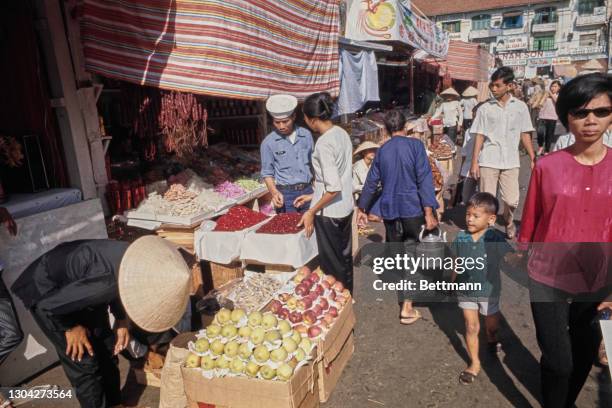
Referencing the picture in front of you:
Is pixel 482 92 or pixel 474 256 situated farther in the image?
pixel 482 92

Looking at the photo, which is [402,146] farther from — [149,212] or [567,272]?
[149,212]

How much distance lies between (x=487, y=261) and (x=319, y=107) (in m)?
1.80

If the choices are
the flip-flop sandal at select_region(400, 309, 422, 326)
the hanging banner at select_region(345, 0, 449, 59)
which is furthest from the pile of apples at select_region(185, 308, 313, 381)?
the hanging banner at select_region(345, 0, 449, 59)

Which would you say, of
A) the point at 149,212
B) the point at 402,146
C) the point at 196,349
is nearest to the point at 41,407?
the point at 196,349

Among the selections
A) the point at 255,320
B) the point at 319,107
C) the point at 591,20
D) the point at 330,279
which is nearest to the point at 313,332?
the point at 255,320

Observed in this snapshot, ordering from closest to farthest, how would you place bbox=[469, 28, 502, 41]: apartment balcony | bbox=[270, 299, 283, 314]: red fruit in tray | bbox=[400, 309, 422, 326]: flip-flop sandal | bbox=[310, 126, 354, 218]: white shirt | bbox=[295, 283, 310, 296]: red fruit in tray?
bbox=[270, 299, 283, 314]: red fruit in tray
bbox=[295, 283, 310, 296]: red fruit in tray
bbox=[310, 126, 354, 218]: white shirt
bbox=[400, 309, 422, 326]: flip-flop sandal
bbox=[469, 28, 502, 41]: apartment balcony

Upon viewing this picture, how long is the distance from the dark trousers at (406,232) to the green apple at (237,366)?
201 cm

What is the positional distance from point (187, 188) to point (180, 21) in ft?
7.23

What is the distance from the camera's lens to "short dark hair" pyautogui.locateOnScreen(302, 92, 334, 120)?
3.56 m

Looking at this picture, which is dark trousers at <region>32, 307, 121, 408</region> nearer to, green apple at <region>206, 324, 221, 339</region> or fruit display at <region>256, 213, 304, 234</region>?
green apple at <region>206, 324, 221, 339</region>

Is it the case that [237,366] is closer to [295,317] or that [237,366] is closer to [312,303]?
[295,317]

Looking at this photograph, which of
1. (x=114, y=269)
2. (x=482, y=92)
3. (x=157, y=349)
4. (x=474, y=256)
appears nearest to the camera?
(x=114, y=269)

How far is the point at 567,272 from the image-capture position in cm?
221

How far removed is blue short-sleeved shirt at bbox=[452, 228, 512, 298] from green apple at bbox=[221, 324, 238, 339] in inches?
65.9
